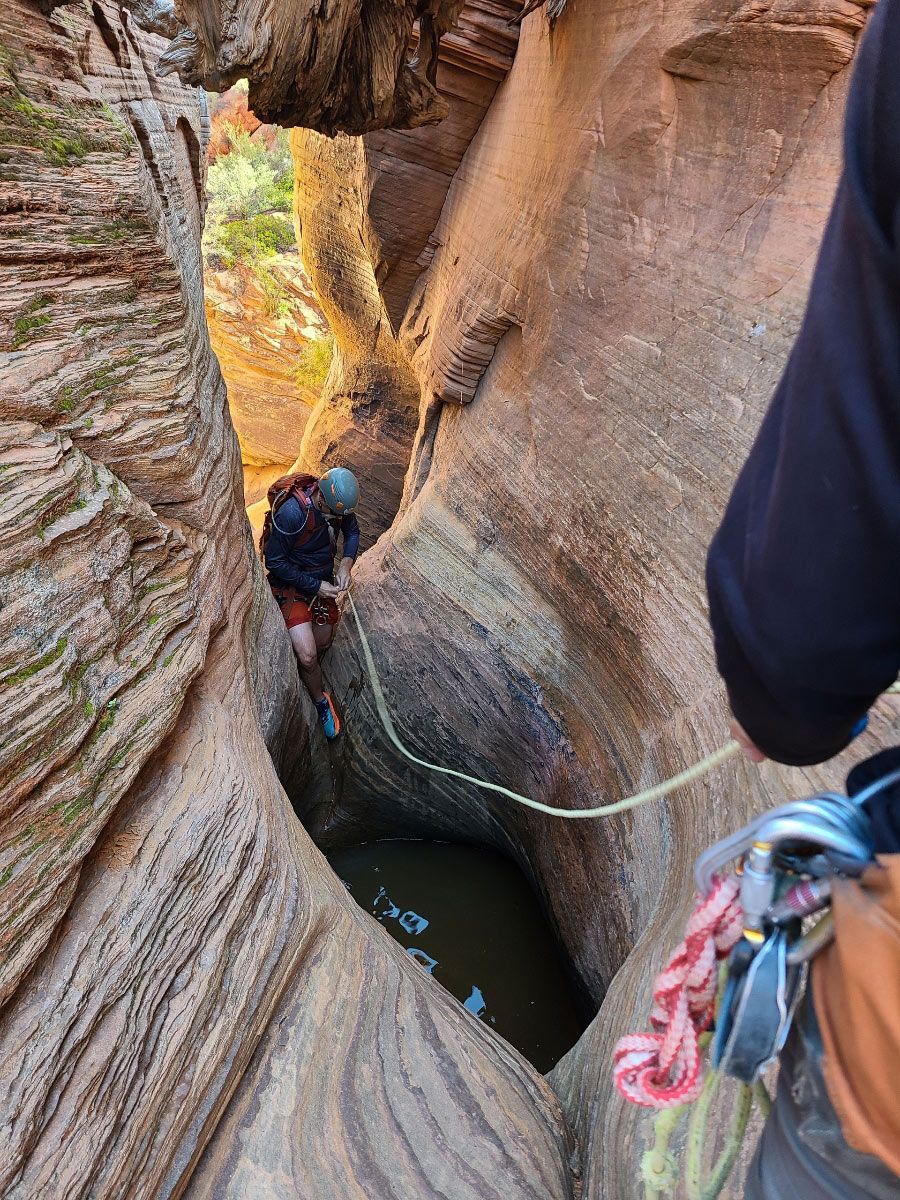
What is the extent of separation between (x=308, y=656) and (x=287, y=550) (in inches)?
32.4

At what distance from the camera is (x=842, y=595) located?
85cm

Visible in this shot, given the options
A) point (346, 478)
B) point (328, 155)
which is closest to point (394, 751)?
point (346, 478)

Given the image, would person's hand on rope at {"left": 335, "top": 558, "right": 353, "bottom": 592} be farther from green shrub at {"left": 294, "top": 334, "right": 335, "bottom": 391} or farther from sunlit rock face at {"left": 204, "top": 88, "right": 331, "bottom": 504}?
green shrub at {"left": 294, "top": 334, "right": 335, "bottom": 391}

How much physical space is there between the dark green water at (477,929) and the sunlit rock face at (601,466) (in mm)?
245

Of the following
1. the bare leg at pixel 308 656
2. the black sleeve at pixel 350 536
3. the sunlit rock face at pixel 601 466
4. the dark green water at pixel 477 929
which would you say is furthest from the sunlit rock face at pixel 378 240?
the dark green water at pixel 477 929

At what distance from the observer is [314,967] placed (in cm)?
297

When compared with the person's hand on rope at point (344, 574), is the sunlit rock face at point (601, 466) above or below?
above

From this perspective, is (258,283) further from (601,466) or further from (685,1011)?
(685,1011)

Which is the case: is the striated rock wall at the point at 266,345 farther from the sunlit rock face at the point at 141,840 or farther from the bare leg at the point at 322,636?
the sunlit rock face at the point at 141,840

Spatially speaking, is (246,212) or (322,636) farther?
(246,212)

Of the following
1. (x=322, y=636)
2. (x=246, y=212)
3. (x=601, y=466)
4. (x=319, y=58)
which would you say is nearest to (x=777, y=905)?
(x=601, y=466)

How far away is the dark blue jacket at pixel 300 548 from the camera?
566 centimetres

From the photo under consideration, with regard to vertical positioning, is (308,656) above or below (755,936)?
below

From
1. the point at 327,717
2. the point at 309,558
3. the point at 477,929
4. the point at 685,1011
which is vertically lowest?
the point at 477,929
